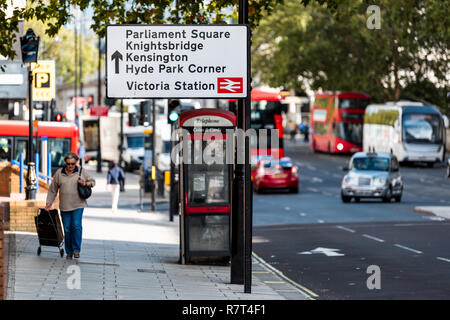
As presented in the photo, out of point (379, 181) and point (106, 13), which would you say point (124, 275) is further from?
point (379, 181)

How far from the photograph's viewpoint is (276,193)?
146ft

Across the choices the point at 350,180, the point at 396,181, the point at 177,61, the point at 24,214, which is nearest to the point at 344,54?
the point at 396,181

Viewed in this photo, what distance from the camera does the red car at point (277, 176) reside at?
142 feet

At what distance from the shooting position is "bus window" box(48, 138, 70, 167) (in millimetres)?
44156

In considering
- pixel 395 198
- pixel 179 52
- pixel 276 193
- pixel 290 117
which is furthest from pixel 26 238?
pixel 290 117

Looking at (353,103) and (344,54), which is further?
(344,54)

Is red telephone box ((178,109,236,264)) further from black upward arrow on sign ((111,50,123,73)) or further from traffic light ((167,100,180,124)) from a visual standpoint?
traffic light ((167,100,180,124))

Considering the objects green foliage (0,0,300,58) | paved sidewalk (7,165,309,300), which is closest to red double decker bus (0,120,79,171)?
paved sidewalk (7,165,309,300)

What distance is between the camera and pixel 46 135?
44.1 metres

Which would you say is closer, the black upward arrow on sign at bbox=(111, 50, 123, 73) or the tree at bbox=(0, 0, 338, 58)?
the black upward arrow on sign at bbox=(111, 50, 123, 73)

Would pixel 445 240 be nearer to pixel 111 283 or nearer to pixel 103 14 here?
pixel 103 14

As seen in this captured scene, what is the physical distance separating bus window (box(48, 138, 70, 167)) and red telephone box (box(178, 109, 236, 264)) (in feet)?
84.2

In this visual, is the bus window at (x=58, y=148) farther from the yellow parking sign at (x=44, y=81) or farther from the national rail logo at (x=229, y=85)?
the national rail logo at (x=229, y=85)

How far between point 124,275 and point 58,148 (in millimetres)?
28272
